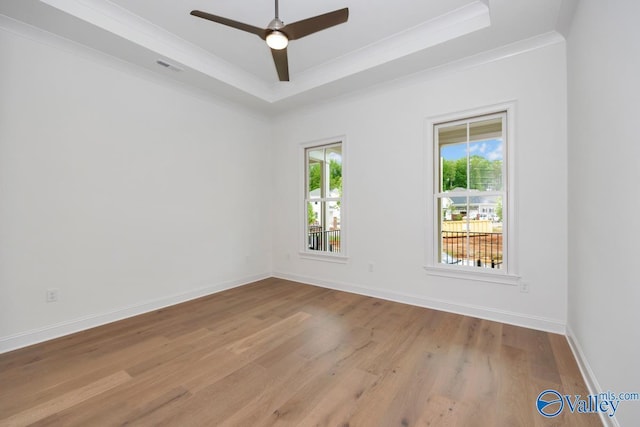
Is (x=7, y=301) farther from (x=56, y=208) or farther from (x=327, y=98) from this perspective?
(x=327, y=98)

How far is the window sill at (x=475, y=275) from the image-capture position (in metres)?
2.95

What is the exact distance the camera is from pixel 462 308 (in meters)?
3.22

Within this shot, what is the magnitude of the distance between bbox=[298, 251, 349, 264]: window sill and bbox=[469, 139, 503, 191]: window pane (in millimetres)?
1961

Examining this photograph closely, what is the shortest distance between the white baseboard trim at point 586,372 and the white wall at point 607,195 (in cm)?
1

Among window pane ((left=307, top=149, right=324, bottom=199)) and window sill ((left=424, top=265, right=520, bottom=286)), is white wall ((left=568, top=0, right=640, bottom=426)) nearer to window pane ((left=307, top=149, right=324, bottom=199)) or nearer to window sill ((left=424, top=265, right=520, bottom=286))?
window sill ((left=424, top=265, right=520, bottom=286))

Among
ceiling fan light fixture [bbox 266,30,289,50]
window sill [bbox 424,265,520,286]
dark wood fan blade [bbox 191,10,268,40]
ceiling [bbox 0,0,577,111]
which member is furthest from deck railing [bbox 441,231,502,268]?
dark wood fan blade [bbox 191,10,268,40]

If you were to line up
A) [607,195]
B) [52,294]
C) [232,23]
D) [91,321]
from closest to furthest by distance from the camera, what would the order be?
[607,195], [232,23], [52,294], [91,321]

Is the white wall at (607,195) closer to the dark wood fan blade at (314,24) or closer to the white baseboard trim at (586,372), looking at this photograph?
the white baseboard trim at (586,372)

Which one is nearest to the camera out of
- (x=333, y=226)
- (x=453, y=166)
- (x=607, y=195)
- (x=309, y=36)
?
(x=607, y=195)

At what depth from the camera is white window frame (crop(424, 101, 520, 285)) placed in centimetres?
294

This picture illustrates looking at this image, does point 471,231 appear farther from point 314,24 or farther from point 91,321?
point 91,321

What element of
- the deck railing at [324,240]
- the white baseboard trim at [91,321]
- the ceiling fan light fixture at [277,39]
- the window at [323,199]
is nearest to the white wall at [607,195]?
the ceiling fan light fixture at [277,39]

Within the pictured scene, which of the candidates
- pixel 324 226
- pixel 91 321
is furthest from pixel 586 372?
pixel 91 321

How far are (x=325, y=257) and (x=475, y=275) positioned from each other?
2081 mm
